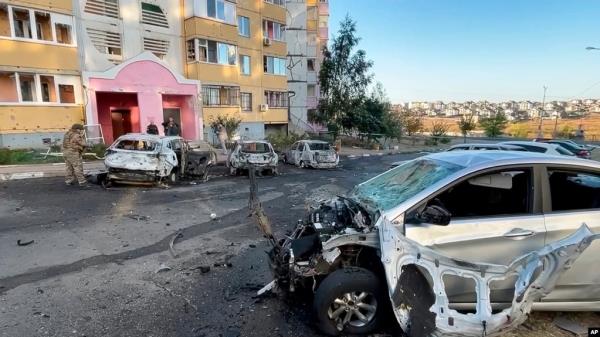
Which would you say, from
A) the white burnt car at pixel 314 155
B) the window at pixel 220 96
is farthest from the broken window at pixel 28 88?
the white burnt car at pixel 314 155

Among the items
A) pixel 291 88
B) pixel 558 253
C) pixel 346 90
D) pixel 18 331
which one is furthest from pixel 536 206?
pixel 291 88

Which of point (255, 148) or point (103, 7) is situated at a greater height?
point (103, 7)

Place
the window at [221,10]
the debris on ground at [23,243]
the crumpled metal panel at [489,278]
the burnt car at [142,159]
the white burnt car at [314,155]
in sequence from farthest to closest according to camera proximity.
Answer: the window at [221,10], the white burnt car at [314,155], the burnt car at [142,159], the debris on ground at [23,243], the crumpled metal panel at [489,278]

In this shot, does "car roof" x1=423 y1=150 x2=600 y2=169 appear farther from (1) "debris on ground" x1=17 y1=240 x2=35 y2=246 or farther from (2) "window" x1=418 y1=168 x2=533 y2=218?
(1) "debris on ground" x1=17 y1=240 x2=35 y2=246

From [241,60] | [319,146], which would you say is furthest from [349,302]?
[241,60]

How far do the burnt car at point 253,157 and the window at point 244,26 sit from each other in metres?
15.5

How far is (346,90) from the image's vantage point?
30.7 m

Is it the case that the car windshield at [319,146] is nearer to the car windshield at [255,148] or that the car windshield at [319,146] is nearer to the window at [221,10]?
the car windshield at [255,148]

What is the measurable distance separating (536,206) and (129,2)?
2254 cm

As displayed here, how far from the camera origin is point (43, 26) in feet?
55.4

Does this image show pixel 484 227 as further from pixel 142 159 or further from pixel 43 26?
pixel 43 26

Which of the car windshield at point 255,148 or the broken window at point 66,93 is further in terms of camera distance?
the broken window at point 66,93

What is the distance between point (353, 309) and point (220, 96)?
2267 centimetres

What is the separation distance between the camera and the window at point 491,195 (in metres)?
3.14
